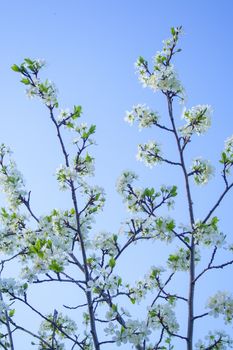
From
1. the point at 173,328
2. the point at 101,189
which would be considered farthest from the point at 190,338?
the point at 101,189

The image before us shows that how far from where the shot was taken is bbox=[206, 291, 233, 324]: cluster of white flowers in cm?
676

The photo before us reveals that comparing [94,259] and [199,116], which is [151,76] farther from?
[94,259]

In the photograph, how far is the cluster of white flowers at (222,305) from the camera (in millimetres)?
6762

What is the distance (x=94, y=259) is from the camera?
7.14 meters

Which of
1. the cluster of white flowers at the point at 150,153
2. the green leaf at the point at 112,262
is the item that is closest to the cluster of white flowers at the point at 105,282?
the green leaf at the point at 112,262

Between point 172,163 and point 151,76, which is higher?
point 151,76

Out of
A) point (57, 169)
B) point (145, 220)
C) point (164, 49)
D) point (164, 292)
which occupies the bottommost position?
point (164, 292)

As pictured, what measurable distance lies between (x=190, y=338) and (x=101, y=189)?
9.67 feet

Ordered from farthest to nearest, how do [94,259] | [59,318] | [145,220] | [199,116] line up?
[59,318] → [199,116] → [145,220] → [94,259]

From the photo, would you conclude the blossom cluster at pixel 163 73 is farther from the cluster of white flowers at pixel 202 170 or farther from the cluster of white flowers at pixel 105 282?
the cluster of white flowers at pixel 105 282

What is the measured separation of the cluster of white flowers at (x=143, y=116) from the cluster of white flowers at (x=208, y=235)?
244 cm

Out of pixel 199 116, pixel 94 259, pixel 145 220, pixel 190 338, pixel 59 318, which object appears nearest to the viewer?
pixel 190 338

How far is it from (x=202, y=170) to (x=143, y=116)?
1.54m

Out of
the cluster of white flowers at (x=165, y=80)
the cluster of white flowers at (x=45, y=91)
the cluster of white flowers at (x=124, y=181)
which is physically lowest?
the cluster of white flowers at (x=124, y=181)
